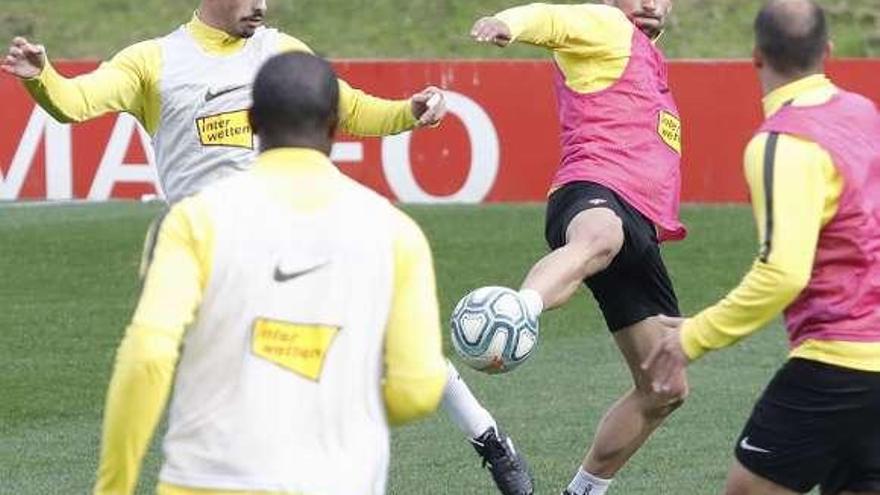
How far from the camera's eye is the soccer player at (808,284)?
6.06 metres

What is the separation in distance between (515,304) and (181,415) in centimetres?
343

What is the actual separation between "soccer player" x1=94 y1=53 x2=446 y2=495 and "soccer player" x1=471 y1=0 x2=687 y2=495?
350cm

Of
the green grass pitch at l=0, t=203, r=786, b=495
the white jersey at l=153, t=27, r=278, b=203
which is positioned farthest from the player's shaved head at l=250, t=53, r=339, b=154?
the green grass pitch at l=0, t=203, r=786, b=495

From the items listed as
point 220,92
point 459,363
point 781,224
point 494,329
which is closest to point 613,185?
point 494,329

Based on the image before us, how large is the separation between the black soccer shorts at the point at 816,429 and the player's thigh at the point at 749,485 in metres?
0.02

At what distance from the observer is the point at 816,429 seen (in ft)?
21.2

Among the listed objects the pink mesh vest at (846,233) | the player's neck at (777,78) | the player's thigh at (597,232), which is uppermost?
the player's neck at (777,78)

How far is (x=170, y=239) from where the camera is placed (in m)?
4.80

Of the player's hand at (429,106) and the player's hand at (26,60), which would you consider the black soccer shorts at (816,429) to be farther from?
the player's hand at (26,60)

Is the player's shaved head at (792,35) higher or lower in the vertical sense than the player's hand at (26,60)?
higher

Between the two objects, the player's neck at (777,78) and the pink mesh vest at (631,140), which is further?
the pink mesh vest at (631,140)

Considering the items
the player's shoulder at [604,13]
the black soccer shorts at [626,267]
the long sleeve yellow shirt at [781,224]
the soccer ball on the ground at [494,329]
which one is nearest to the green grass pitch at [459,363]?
the black soccer shorts at [626,267]

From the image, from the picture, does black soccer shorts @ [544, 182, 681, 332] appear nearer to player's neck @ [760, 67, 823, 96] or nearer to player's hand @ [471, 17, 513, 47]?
player's hand @ [471, 17, 513, 47]

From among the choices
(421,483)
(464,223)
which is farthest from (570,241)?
(464,223)
